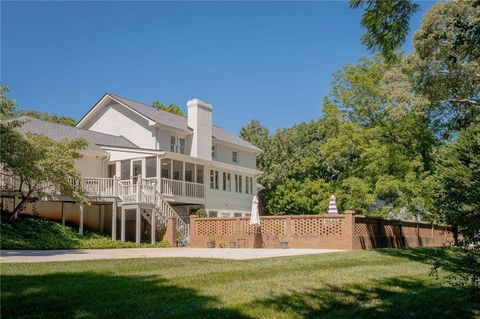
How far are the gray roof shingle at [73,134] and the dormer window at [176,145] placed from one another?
2397 millimetres

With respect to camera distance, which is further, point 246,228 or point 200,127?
point 200,127

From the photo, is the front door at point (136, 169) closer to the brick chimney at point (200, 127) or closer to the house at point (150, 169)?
the house at point (150, 169)

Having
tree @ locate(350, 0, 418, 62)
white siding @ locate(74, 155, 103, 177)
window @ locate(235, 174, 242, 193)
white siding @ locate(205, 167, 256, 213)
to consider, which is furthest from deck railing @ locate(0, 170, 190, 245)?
tree @ locate(350, 0, 418, 62)

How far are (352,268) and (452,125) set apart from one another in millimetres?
14539

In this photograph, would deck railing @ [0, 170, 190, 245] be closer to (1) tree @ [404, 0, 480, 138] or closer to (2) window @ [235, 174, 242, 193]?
(2) window @ [235, 174, 242, 193]

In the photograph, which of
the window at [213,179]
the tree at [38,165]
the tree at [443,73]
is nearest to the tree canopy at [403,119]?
the tree at [443,73]

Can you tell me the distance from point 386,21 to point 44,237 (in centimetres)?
1703

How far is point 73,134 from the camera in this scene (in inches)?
1157

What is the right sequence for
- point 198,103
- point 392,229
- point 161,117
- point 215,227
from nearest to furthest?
1. point 392,229
2. point 215,227
3. point 161,117
4. point 198,103

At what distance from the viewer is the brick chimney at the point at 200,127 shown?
1277 inches

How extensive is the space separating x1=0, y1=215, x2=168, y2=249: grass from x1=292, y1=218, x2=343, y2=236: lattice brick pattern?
693cm

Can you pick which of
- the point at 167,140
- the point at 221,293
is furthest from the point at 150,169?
the point at 221,293

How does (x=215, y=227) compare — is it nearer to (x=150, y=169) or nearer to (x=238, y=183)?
(x=150, y=169)

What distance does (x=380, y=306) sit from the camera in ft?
23.2
